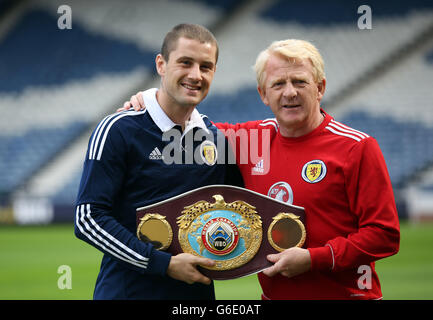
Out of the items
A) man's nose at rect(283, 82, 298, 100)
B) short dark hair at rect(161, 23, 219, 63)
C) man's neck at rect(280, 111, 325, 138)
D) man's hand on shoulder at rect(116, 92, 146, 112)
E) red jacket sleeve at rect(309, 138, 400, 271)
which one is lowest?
red jacket sleeve at rect(309, 138, 400, 271)

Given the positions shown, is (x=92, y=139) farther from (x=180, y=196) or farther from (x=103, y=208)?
(x=180, y=196)

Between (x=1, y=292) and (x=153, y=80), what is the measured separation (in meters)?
10.2

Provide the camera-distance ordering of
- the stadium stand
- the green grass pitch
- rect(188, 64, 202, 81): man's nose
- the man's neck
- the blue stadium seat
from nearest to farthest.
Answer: rect(188, 64, 202, 81): man's nose < the man's neck < the green grass pitch < the stadium stand < the blue stadium seat

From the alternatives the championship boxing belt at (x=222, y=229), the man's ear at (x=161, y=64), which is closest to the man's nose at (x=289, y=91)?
the championship boxing belt at (x=222, y=229)

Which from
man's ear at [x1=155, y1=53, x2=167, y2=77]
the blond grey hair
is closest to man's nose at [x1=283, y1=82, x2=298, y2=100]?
the blond grey hair

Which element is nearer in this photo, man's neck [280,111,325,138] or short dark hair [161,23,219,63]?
short dark hair [161,23,219,63]

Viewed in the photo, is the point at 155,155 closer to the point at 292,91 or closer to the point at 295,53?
the point at 292,91

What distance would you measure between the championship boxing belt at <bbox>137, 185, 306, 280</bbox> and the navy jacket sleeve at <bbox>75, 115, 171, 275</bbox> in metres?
0.08

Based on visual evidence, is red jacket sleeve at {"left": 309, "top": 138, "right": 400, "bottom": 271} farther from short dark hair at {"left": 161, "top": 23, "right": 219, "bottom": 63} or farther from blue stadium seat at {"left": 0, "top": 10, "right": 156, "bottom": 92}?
blue stadium seat at {"left": 0, "top": 10, "right": 156, "bottom": 92}

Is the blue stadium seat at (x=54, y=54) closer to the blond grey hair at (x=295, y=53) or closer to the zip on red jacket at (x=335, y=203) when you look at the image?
the blond grey hair at (x=295, y=53)

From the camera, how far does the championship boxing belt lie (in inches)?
96.3

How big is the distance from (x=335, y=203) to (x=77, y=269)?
622cm

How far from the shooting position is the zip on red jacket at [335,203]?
2418 mm

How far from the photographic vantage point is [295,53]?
2.56 metres
